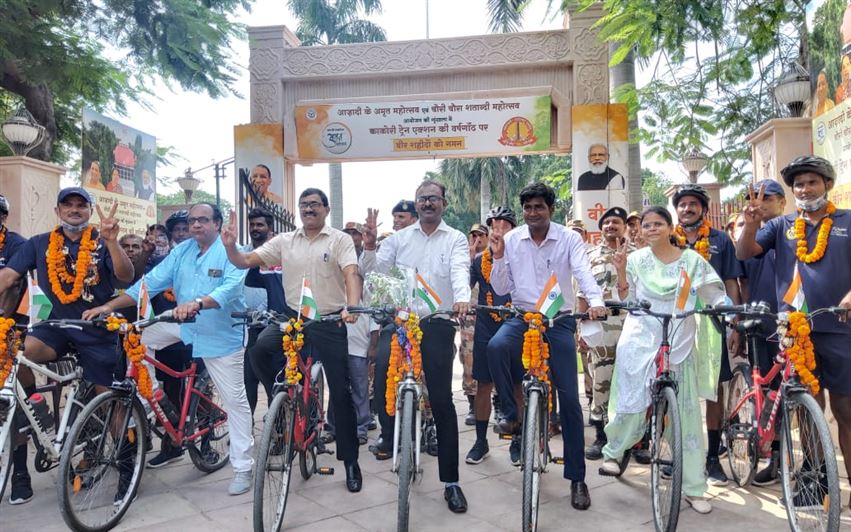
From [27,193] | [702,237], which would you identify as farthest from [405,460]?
[27,193]

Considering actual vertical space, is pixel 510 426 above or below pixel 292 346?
below

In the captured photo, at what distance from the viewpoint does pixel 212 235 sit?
470 cm

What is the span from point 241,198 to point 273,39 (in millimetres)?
2889

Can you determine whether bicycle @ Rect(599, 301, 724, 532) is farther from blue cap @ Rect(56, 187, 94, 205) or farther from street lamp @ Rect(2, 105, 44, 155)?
street lamp @ Rect(2, 105, 44, 155)

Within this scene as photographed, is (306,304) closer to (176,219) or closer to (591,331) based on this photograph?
(591,331)

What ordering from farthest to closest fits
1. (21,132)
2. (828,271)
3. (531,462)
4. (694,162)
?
(694,162) < (21,132) < (828,271) < (531,462)

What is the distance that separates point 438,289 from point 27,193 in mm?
5349

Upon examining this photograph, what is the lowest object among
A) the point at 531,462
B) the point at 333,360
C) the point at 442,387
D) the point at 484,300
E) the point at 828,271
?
the point at 531,462

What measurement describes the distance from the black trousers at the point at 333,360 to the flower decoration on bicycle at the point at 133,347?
68 centimetres

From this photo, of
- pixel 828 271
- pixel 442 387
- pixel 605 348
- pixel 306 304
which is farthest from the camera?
pixel 605 348

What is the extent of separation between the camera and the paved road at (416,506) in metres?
3.85

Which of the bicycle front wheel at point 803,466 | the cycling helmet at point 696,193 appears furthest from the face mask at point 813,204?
the bicycle front wheel at point 803,466

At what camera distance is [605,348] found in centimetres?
542

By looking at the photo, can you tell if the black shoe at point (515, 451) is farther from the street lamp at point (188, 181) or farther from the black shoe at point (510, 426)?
the street lamp at point (188, 181)
